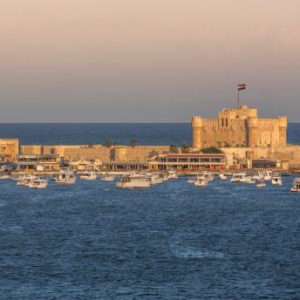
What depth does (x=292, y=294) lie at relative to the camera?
49.6m

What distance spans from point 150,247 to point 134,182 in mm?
48367

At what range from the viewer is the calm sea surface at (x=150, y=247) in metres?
50.9

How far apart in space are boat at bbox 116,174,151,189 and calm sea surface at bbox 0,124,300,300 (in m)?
10.5

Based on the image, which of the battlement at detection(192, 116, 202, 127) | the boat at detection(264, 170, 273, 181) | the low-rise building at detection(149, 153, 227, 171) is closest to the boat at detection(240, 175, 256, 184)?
the boat at detection(264, 170, 273, 181)

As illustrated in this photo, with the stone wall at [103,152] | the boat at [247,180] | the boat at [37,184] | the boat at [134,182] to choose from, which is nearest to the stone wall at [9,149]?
the stone wall at [103,152]

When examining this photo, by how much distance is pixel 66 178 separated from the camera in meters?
116

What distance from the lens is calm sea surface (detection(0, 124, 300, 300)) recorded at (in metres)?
50.9

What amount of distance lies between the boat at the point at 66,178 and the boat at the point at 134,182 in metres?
4.62

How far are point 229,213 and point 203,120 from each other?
2494 inches

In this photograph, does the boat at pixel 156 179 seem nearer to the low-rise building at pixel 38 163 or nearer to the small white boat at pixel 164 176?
the small white boat at pixel 164 176

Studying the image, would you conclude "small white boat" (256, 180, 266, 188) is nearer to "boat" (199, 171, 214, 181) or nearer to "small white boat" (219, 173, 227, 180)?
"boat" (199, 171, 214, 181)

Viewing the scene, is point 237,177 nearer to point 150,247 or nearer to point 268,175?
point 268,175

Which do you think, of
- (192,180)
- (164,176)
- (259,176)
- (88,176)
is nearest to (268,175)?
(259,176)

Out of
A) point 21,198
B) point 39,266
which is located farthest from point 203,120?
point 39,266
